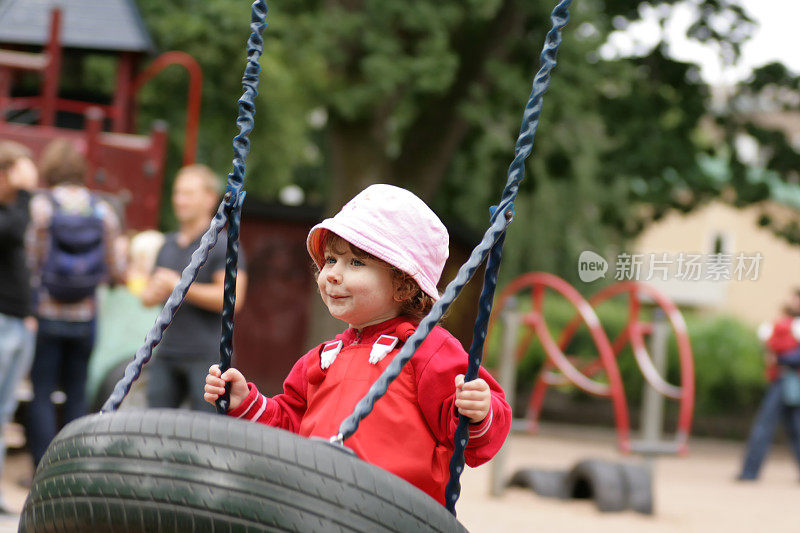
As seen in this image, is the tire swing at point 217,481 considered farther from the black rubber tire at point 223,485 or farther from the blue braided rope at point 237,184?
the blue braided rope at point 237,184

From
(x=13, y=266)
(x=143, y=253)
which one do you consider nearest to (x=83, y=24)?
(x=143, y=253)

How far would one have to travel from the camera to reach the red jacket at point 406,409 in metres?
2.15

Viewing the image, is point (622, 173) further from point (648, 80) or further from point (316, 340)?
point (316, 340)

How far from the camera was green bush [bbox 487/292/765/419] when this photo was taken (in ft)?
47.8

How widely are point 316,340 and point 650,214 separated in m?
4.32

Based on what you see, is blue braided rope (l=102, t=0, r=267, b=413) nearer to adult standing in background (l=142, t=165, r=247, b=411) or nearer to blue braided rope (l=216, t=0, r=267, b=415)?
blue braided rope (l=216, t=0, r=267, b=415)

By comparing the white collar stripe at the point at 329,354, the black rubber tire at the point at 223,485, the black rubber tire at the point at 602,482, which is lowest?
the black rubber tire at the point at 602,482

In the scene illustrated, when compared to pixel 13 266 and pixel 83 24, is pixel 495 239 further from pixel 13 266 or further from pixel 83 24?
pixel 83 24

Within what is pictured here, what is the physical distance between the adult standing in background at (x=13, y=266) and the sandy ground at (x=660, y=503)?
2.33 feet

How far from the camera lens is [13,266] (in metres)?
4.77

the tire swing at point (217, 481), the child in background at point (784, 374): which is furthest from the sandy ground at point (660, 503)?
the tire swing at point (217, 481)

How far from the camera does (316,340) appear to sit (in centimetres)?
1280

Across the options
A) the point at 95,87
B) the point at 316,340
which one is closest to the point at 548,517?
the point at 316,340

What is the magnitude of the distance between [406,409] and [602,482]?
557 centimetres
